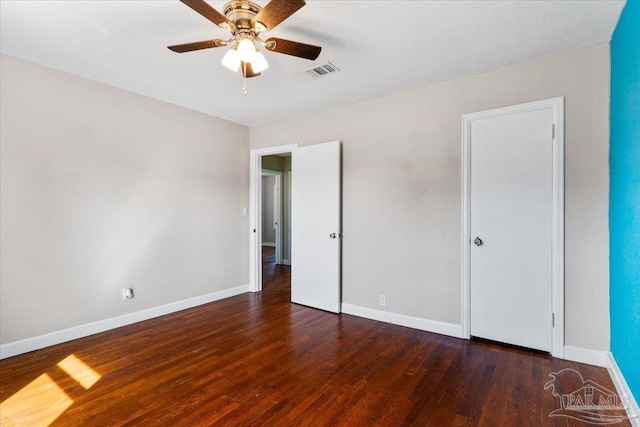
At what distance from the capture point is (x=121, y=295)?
3.48 metres

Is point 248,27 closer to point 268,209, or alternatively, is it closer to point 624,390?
point 624,390

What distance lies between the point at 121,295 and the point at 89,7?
109 inches

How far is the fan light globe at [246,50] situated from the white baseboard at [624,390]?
310 centimetres

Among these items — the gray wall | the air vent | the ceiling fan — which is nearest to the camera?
the ceiling fan

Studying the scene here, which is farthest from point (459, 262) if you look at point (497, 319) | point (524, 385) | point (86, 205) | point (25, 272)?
point (25, 272)

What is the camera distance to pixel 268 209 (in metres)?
9.99

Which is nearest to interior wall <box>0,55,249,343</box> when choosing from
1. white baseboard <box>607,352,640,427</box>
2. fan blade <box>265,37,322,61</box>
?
fan blade <box>265,37,322,61</box>

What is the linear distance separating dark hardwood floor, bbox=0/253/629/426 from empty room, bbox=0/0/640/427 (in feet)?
0.07

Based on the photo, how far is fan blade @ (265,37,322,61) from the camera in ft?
6.40

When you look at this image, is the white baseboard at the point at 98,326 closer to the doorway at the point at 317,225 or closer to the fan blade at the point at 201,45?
the doorway at the point at 317,225

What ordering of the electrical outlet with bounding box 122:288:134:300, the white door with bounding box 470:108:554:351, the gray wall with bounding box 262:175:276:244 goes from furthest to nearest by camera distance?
1. the gray wall with bounding box 262:175:276:244
2. the electrical outlet with bounding box 122:288:134:300
3. the white door with bounding box 470:108:554:351

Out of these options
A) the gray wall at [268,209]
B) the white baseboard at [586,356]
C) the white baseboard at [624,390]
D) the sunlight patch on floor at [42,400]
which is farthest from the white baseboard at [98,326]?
the gray wall at [268,209]

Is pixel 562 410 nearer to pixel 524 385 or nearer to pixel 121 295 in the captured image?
pixel 524 385

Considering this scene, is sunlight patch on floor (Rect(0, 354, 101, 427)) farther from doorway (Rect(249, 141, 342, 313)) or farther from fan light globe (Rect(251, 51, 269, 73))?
fan light globe (Rect(251, 51, 269, 73))
